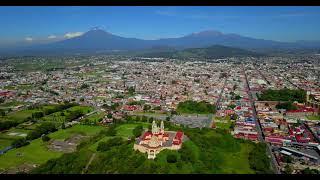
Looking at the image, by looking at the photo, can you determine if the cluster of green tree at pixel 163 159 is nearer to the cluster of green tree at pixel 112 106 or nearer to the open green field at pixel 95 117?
the open green field at pixel 95 117

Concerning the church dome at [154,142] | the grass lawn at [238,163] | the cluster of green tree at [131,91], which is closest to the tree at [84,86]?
the cluster of green tree at [131,91]

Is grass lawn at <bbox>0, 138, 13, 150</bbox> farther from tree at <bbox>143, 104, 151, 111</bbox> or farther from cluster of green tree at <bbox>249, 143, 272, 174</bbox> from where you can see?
cluster of green tree at <bbox>249, 143, 272, 174</bbox>

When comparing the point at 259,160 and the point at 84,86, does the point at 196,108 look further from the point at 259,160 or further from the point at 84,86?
the point at 84,86

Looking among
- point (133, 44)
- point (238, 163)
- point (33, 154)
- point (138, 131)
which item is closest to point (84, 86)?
point (138, 131)

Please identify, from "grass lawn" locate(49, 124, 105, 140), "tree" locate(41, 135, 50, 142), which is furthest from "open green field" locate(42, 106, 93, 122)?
"tree" locate(41, 135, 50, 142)

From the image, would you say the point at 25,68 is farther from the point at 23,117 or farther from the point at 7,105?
the point at 23,117
